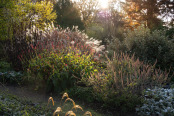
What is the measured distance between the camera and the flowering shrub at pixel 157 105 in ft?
11.7

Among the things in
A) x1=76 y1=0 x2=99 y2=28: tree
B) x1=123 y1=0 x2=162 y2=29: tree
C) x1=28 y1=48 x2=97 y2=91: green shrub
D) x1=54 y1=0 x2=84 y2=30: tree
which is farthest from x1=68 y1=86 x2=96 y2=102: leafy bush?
x1=76 y1=0 x2=99 y2=28: tree

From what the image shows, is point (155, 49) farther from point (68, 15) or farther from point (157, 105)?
point (68, 15)

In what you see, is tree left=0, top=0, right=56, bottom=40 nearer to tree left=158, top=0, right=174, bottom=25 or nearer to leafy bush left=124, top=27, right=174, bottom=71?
leafy bush left=124, top=27, right=174, bottom=71

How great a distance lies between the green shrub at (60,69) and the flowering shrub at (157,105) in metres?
1.87

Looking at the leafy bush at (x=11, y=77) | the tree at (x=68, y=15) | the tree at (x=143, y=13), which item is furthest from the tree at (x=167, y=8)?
the leafy bush at (x=11, y=77)

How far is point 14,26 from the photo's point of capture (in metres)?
7.65

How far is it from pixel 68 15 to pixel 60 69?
38.3 ft

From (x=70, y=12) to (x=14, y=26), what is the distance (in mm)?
9165

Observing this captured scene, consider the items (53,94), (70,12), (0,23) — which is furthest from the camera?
(70,12)

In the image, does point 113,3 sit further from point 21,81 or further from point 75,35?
point 21,81

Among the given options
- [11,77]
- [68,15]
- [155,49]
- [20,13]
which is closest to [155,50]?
[155,49]

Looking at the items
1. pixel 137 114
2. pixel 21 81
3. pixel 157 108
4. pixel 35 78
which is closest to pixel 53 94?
pixel 35 78

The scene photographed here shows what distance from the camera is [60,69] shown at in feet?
17.9

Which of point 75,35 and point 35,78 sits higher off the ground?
point 75,35
